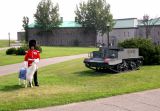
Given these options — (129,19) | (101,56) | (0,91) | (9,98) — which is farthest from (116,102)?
(129,19)

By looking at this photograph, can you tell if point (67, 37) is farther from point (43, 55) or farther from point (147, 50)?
point (147, 50)

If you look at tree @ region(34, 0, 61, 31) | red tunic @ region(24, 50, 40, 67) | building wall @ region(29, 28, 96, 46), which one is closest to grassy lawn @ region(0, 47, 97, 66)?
red tunic @ region(24, 50, 40, 67)

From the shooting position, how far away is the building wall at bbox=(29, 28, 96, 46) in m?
98.8

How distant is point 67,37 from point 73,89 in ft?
288

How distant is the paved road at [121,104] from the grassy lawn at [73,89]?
45 cm

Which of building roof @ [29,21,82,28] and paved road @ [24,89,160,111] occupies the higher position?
building roof @ [29,21,82,28]

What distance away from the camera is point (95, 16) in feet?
305

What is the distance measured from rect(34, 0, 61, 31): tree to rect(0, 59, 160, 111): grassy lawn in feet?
262

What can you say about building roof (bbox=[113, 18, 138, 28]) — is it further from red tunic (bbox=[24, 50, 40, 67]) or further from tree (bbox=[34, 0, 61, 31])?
red tunic (bbox=[24, 50, 40, 67])

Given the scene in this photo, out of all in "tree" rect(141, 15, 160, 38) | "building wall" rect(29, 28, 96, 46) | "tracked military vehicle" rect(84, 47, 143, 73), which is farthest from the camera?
"building wall" rect(29, 28, 96, 46)

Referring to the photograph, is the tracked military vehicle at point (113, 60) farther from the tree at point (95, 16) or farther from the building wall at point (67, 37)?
the building wall at point (67, 37)

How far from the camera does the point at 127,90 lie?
510 inches

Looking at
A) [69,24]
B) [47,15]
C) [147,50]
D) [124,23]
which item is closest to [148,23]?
[124,23]

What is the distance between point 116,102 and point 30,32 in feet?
314
